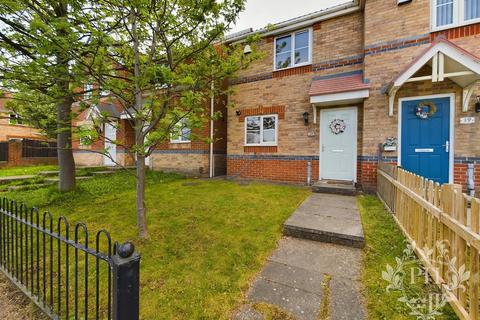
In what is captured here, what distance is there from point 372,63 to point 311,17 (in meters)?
2.82

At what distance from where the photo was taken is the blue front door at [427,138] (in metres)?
5.95

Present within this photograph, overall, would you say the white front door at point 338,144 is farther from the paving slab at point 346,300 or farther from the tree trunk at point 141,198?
the tree trunk at point 141,198

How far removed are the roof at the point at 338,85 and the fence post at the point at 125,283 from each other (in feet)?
23.3

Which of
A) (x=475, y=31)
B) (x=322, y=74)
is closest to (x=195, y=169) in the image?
(x=322, y=74)

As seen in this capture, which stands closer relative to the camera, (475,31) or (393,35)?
(475,31)

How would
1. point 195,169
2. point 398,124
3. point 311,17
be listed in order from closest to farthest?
point 398,124 → point 311,17 → point 195,169

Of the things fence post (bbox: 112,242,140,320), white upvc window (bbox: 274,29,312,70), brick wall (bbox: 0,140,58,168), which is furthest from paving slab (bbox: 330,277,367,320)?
brick wall (bbox: 0,140,58,168)

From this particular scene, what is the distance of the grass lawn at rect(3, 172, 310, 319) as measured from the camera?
2.42 metres

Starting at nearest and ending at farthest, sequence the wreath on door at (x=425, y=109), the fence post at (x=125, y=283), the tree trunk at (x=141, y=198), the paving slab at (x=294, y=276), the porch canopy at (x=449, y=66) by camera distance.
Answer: the fence post at (x=125, y=283) < the paving slab at (x=294, y=276) < the tree trunk at (x=141, y=198) < the porch canopy at (x=449, y=66) < the wreath on door at (x=425, y=109)

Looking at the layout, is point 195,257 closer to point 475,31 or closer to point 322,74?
point 322,74

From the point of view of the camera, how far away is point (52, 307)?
2.22 metres

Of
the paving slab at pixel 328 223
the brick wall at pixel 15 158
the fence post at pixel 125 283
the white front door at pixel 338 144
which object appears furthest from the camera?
the brick wall at pixel 15 158

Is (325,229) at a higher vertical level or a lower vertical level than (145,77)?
lower

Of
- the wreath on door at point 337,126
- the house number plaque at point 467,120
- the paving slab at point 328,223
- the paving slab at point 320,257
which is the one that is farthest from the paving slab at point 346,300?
the wreath on door at point 337,126
